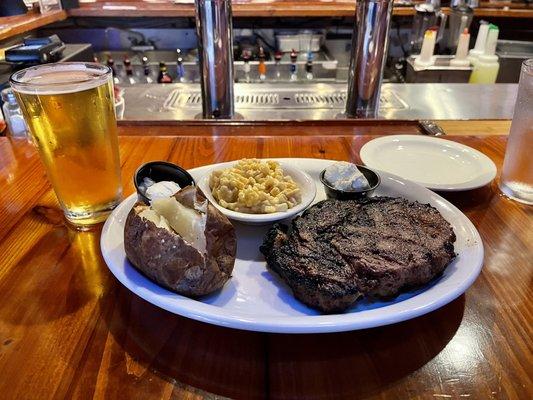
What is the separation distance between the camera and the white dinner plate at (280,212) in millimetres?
880

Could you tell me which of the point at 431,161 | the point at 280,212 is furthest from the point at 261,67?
the point at 280,212

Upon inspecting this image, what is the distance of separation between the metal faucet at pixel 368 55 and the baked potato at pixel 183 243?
1225 millimetres

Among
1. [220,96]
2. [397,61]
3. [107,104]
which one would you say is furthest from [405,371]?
[397,61]

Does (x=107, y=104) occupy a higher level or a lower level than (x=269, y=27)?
higher

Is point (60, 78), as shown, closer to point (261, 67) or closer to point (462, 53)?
point (261, 67)

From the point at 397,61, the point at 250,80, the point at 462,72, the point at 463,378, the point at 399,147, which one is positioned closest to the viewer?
the point at 463,378

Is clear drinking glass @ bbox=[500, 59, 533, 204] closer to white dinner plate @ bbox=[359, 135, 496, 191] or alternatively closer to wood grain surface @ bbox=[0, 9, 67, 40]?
white dinner plate @ bbox=[359, 135, 496, 191]

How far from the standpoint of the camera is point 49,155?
91 centimetres

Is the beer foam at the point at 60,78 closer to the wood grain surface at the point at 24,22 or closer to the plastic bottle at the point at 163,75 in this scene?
the wood grain surface at the point at 24,22

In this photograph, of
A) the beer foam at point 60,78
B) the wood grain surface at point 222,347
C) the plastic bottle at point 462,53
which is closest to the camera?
the wood grain surface at point 222,347

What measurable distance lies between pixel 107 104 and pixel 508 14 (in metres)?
4.32

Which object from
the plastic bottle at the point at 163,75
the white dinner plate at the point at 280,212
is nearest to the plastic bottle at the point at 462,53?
the plastic bottle at the point at 163,75

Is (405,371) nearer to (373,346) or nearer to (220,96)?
(373,346)

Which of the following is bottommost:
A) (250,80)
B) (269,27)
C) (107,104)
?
(250,80)
